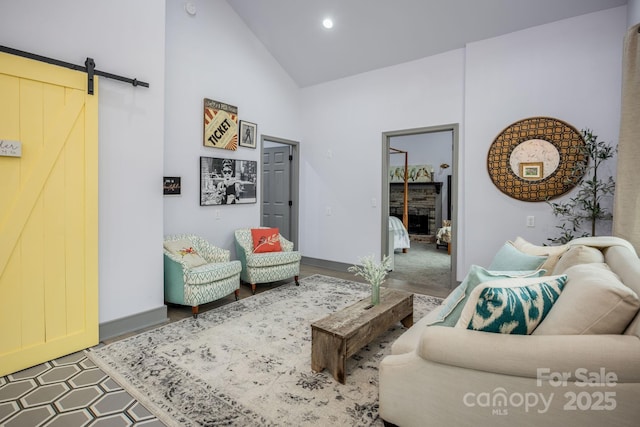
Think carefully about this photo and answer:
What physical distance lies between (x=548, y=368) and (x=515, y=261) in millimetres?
1348

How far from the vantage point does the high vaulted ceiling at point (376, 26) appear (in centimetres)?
379

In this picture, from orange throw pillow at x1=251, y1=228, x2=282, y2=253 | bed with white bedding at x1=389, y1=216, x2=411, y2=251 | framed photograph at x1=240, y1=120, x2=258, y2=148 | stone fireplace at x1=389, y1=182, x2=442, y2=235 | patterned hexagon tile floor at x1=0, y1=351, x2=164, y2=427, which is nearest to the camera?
patterned hexagon tile floor at x1=0, y1=351, x2=164, y2=427

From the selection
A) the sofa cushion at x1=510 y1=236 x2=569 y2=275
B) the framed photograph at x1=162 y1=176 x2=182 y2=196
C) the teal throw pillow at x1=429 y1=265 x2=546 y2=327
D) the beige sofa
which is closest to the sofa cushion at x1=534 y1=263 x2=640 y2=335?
the beige sofa

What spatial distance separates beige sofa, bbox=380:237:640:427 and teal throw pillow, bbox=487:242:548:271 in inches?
30.0

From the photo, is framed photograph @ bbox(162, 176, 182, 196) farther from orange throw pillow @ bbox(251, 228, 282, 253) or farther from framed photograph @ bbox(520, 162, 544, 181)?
framed photograph @ bbox(520, 162, 544, 181)

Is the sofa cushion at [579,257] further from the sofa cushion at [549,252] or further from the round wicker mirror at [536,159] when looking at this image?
the round wicker mirror at [536,159]

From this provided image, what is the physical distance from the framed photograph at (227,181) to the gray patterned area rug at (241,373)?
1.68m

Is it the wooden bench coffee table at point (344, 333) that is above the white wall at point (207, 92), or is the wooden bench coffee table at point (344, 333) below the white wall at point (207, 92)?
below

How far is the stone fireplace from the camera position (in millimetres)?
8766

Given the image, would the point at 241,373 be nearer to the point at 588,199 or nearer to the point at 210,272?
the point at 210,272

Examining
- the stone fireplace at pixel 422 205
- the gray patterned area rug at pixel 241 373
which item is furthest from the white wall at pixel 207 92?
the stone fireplace at pixel 422 205

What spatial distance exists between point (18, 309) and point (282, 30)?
15.1 feet

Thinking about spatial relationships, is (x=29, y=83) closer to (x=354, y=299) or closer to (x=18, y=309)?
(x=18, y=309)

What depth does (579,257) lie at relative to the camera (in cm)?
207
